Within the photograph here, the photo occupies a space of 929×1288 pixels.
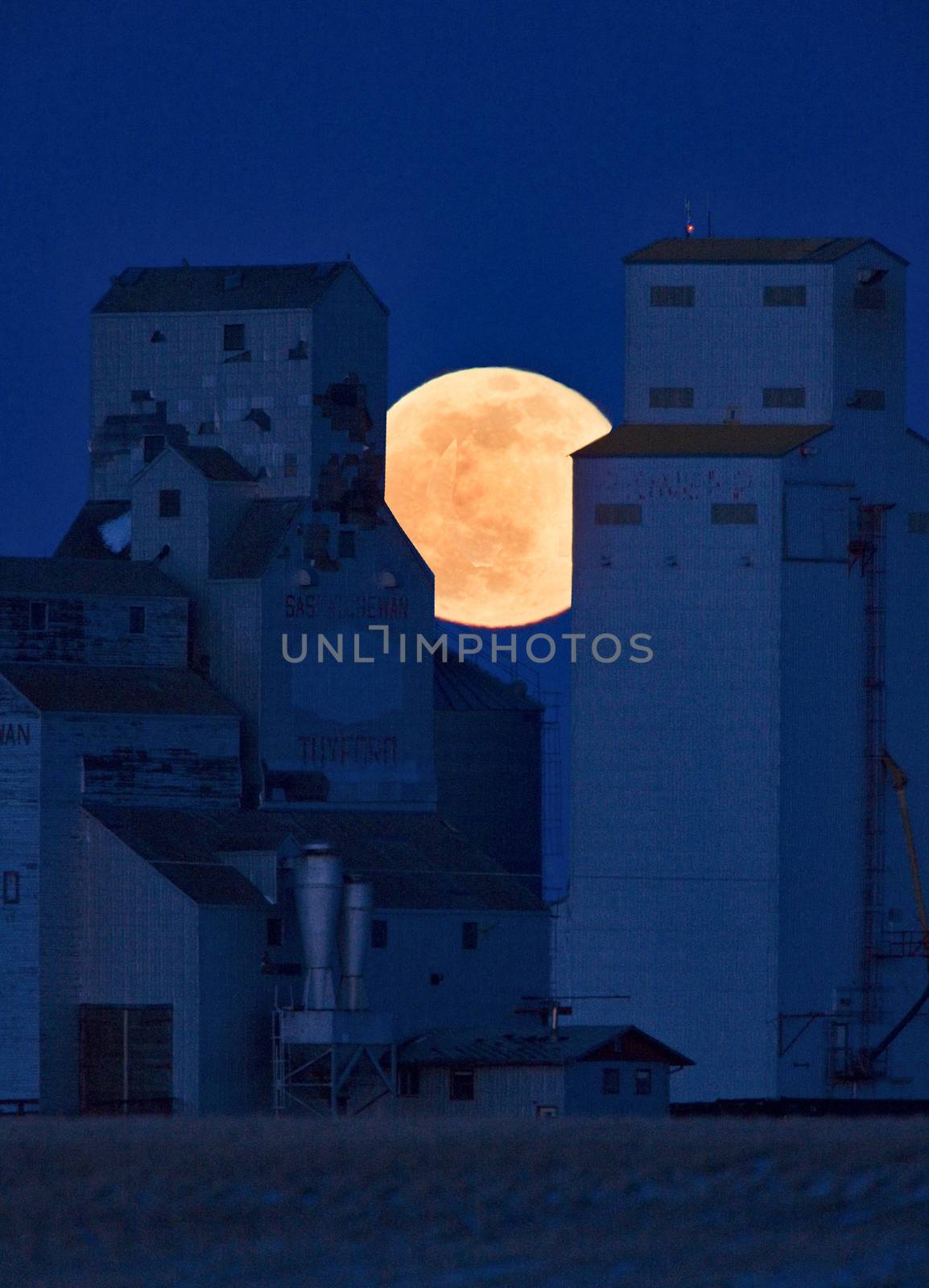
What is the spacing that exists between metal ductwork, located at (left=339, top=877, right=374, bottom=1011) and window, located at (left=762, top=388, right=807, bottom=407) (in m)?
19.9

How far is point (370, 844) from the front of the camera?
258 feet

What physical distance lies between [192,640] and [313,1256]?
38.7 metres

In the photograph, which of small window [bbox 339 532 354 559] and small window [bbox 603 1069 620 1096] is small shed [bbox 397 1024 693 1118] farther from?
small window [bbox 339 532 354 559]

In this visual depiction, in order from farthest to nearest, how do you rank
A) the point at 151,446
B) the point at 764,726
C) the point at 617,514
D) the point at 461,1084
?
the point at 617,514, the point at 151,446, the point at 764,726, the point at 461,1084

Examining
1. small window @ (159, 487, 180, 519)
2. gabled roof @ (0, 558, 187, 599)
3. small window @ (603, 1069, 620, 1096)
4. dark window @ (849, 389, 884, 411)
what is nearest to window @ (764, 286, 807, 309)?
dark window @ (849, 389, 884, 411)

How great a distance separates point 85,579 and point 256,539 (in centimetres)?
451

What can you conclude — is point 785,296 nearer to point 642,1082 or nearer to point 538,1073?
point 642,1082

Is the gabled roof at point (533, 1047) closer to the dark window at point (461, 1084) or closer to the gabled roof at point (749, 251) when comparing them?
the dark window at point (461, 1084)

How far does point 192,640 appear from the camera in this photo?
80875mm

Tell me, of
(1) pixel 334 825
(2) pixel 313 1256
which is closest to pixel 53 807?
(1) pixel 334 825

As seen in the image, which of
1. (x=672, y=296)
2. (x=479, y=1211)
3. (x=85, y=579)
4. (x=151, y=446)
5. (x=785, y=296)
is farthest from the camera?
(x=672, y=296)

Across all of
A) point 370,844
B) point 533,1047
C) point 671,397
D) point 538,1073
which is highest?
point 671,397

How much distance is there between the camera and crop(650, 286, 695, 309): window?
87.1m

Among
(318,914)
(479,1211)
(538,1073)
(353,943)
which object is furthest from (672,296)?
(479,1211)
